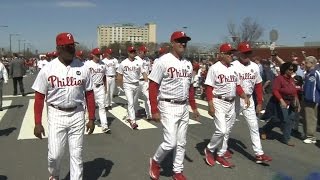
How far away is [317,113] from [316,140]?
2.14 ft

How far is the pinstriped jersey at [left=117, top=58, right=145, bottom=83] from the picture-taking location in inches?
426

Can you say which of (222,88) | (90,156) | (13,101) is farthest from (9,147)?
(13,101)

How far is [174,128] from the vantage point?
600 cm

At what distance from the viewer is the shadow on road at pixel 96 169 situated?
255 inches

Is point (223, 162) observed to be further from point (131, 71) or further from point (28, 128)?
point (28, 128)

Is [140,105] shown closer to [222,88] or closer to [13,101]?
[13,101]

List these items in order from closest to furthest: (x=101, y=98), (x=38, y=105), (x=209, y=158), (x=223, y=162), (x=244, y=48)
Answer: (x=38, y=105) → (x=223, y=162) → (x=209, y=158) → (x=244, y=48) → (x=101, y=98)

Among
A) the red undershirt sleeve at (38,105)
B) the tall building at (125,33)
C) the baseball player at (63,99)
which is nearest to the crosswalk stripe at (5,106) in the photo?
the red undershirt sleeve at (38,105)

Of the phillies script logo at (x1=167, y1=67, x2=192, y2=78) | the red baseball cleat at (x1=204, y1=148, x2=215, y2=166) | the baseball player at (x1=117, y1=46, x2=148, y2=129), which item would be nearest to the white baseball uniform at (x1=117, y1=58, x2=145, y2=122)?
the baseball player at (x1=117, y1=46, x2=148, y2=129)

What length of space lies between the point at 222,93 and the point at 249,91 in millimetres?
867

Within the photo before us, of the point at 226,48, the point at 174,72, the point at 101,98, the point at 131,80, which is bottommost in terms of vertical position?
the point at 101,98

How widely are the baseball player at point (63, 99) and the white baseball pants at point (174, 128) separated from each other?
4.18 feet

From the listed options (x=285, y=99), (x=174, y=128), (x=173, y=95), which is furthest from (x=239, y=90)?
(x=285, y=99)

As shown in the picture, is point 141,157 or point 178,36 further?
point 141,157
